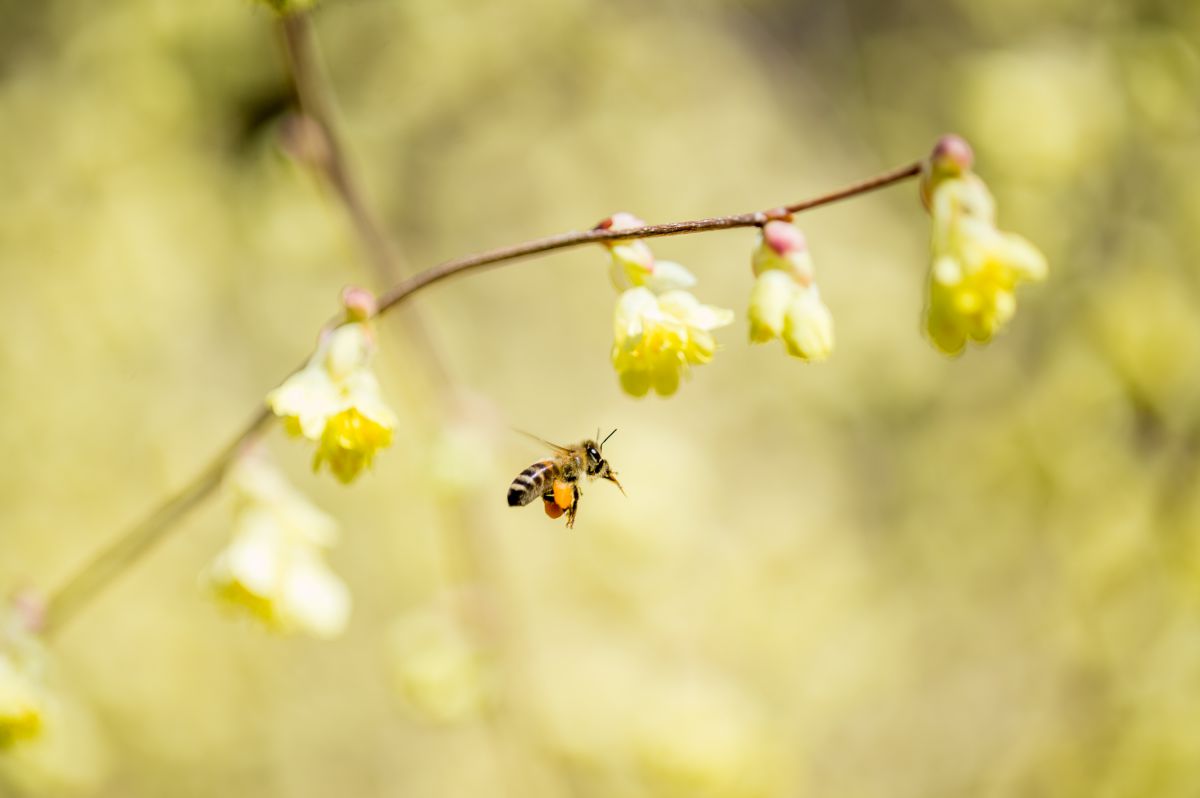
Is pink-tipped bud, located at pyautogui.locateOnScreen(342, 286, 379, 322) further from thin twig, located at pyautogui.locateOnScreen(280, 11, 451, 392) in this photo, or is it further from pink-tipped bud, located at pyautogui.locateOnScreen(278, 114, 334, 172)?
pink-tipped bud, located at pyautogui.locateOnScreen(278, 114, 334, 172)

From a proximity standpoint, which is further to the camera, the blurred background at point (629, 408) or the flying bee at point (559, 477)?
the blurred background at point (629, 408)

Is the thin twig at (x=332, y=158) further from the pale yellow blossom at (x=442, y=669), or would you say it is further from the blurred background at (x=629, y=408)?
the pale yellow blossom at (x=442, y=669)

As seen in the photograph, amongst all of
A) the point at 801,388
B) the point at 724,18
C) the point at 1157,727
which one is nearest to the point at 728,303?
the point at 801,388

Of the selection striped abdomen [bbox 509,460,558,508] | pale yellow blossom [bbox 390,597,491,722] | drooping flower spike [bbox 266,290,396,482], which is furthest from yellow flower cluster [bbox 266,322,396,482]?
pale yellow blossom [bbox 390,597,491,722]

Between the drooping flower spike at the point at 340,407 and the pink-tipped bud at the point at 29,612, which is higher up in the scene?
the drooping flower spike at the point at 340,407

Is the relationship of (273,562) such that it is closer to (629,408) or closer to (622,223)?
(622,223)

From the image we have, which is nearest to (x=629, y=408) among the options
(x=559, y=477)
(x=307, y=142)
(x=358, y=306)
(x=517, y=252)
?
(x=307, y=142)

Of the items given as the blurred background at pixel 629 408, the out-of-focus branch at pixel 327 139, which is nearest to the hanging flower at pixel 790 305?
the out-of-focus branch at pixel 327 139
